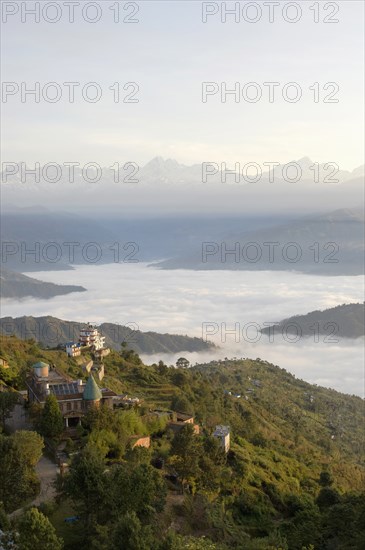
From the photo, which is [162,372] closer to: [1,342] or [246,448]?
[1,342]

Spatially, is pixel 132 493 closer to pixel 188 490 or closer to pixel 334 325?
pixel 188 490

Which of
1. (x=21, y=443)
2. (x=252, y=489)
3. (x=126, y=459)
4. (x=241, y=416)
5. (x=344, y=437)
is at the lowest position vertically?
(x=344, y=437)

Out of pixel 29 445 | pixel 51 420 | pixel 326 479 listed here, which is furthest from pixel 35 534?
pixel 326 479

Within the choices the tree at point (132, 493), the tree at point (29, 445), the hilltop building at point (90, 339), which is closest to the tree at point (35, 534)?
the tree at point (132, 493)

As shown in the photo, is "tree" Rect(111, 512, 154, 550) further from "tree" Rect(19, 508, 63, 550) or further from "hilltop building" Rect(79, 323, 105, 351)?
"hilltop building" Rect(79, 323, 105, 351)

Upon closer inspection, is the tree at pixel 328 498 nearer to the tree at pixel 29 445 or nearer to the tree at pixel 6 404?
the tree at pixel 29 445

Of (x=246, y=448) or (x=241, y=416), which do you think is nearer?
(x=246, y=448)

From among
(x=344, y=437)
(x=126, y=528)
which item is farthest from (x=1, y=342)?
(x=344, y=437)
